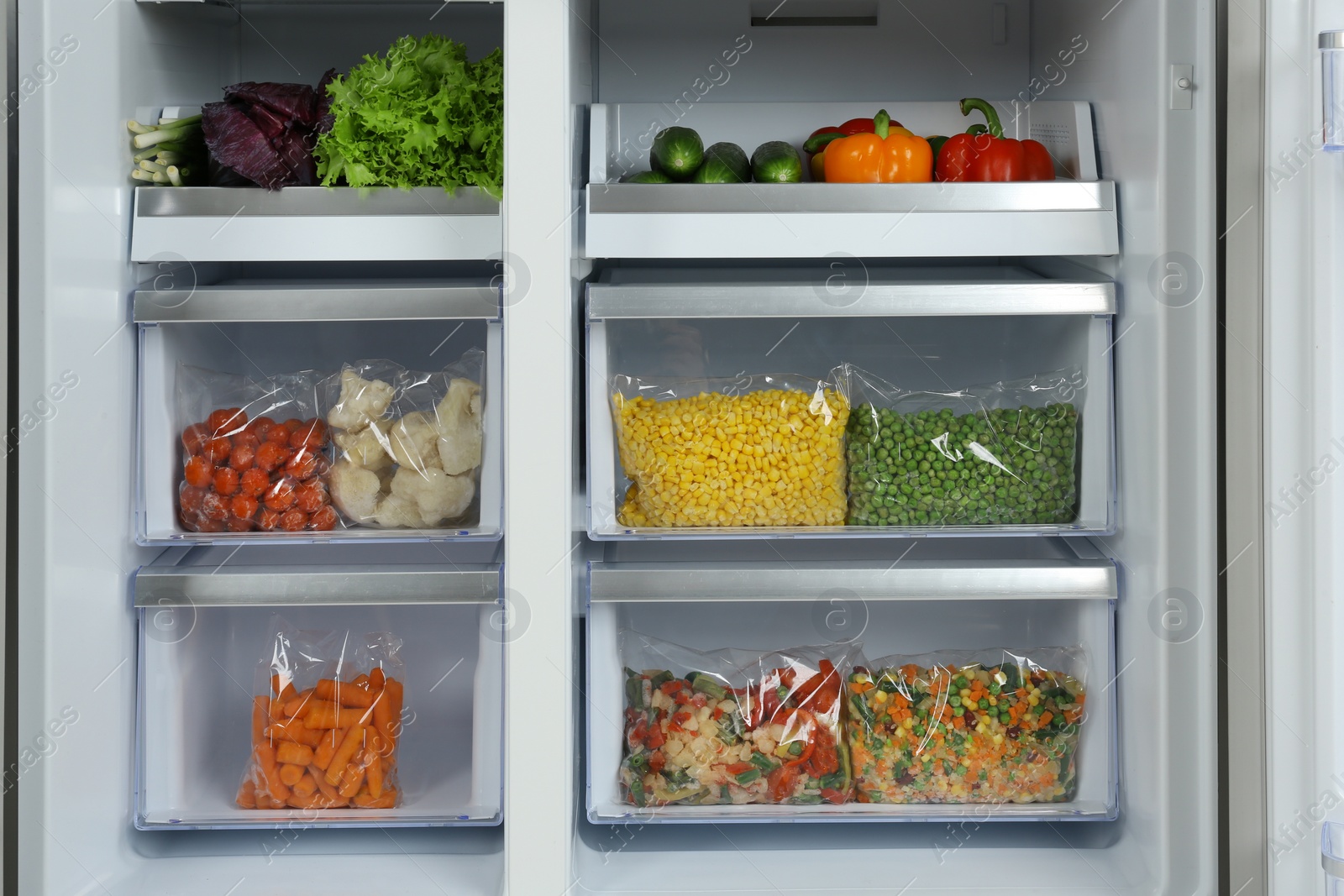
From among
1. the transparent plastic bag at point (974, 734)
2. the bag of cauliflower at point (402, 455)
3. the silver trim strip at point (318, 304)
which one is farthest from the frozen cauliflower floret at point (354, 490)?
the transparent plastic bag at point (974, 734)

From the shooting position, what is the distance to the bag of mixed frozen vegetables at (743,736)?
1.26 m

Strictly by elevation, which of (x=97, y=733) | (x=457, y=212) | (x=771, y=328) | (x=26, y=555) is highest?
(x=457, y=212)

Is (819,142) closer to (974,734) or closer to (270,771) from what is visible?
(974,734)

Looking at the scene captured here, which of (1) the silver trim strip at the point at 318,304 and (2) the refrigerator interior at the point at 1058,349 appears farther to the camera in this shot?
(1) the silver trim strip at the point at 318,304

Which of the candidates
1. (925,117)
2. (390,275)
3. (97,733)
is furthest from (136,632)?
(925,117)

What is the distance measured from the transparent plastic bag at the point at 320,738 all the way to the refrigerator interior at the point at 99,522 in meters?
0.06

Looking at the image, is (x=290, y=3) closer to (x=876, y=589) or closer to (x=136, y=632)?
(x=136, y=632)

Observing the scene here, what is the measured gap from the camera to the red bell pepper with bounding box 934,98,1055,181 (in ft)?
4.12

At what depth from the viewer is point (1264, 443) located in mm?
1028

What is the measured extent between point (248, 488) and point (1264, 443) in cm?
117

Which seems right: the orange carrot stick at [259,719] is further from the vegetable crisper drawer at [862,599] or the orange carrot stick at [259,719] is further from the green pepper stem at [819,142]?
the green pepper stem at [819,142]

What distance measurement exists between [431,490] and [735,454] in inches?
15.2

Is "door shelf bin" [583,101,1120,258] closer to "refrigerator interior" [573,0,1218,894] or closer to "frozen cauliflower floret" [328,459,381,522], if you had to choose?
"refrigerator interior" [573,0,1218,894]

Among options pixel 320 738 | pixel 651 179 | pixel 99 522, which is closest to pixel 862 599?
pixel 651 179
